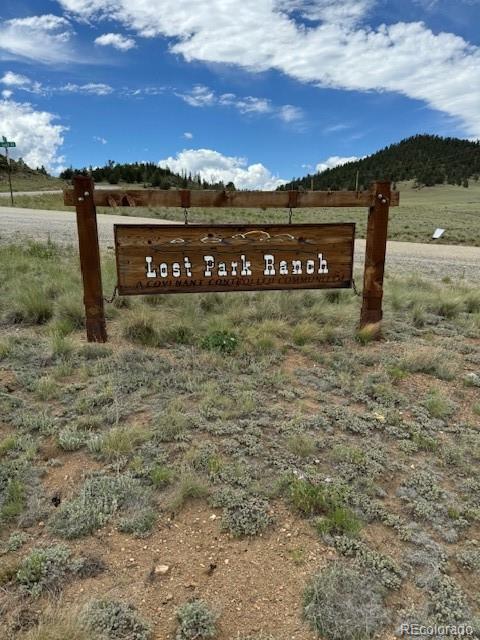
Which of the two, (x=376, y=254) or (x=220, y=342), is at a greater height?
(x=376, y=254)

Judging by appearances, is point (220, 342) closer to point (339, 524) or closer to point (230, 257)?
point (230, 257)

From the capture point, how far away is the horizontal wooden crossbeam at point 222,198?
5090 mm

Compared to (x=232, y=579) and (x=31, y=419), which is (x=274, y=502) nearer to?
(x=232, y=579)

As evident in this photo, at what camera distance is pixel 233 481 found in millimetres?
3014

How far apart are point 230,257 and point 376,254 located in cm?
173

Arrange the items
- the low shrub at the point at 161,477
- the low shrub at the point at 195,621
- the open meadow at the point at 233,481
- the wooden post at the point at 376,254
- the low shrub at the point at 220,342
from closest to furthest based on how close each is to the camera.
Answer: the low shrub at the point at 195,621, the open meadow at the point at 233,481, the low shrub at the point at 161,477, the low shrub at the point at 220,342, the wooden post at the point at 376,254

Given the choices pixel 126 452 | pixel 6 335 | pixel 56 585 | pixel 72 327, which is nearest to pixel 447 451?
pixel 126 452

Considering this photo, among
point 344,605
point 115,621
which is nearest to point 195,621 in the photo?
point 115,621

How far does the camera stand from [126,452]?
3.27m

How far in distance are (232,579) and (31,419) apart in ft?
6.65

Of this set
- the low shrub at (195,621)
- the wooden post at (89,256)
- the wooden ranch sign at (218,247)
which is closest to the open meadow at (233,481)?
the low shrub at (195,621)

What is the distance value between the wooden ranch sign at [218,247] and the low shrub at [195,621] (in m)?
3.52

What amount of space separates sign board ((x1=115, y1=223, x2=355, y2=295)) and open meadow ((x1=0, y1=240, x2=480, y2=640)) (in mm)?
546

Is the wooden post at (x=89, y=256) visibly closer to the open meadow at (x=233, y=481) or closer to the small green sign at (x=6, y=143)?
the open meadow at (x=233, y=481)
